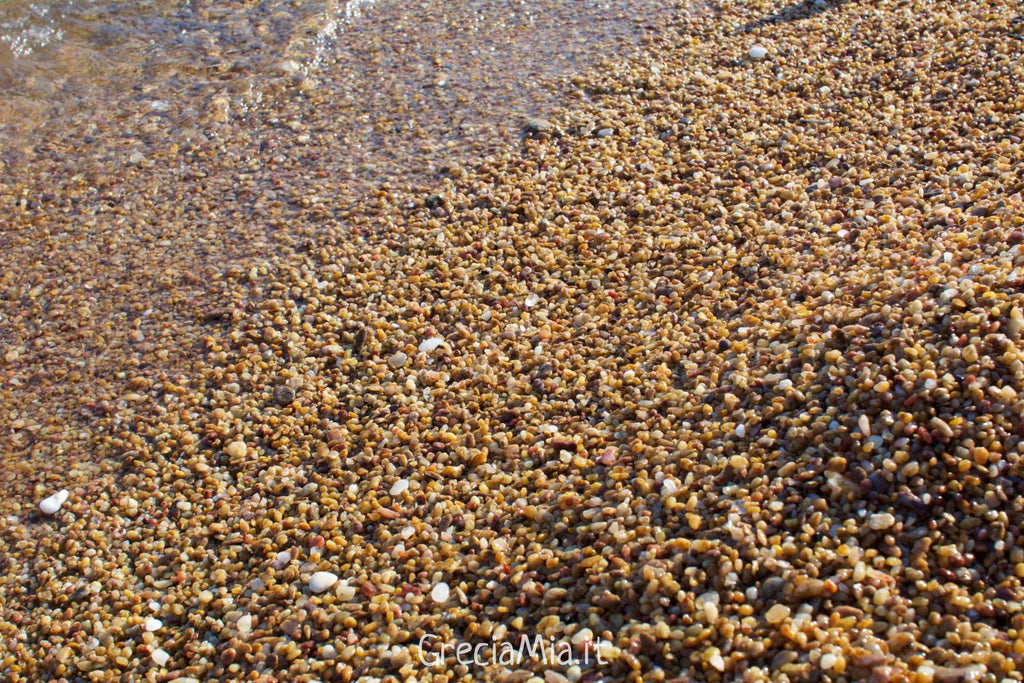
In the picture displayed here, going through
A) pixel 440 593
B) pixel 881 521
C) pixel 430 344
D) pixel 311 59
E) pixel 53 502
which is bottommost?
pixel 440 593

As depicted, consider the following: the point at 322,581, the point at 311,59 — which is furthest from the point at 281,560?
the point at 311,59

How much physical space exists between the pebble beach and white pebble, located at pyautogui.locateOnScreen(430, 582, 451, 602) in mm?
48

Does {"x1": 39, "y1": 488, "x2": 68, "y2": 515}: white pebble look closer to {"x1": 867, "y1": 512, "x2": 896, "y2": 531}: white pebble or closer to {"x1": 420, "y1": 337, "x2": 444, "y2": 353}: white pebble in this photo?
{"x1": 420, "y1": 337, "x2": 444, "y2": 353}: white pebble

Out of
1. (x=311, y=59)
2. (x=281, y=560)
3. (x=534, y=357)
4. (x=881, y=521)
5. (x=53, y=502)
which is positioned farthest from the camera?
(x=311, y=59)

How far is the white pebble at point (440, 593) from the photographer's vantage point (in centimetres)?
292

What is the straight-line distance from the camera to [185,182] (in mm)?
5246

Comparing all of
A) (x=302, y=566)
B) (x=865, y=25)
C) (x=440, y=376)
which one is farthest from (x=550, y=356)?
(x=865, y=25)

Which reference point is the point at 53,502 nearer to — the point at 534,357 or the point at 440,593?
the point at 440,593

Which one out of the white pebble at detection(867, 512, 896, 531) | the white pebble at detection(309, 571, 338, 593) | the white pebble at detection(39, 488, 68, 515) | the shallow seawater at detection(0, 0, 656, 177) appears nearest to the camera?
the white pebble at detection(867, 512, 896, 531)

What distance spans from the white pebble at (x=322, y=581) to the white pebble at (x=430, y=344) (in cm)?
122

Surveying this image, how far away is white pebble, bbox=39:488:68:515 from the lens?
3.45 m

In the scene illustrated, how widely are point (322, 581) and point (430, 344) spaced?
129 centimetres

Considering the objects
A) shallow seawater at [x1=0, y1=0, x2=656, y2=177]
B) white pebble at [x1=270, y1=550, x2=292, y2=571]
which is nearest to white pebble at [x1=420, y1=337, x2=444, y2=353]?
white pebble at [x1=270, y1=550, x2=292, y2=571]

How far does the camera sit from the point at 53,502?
347cm
